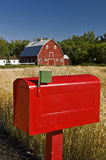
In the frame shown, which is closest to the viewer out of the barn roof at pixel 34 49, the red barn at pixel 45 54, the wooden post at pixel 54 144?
the wooden post at pixel 54 144

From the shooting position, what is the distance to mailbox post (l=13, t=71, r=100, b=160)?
1.22m

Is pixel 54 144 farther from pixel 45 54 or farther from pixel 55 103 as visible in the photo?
pixel 45 54

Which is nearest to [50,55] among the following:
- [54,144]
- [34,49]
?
[34,49]

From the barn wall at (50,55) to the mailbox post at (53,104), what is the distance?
34.8 meters

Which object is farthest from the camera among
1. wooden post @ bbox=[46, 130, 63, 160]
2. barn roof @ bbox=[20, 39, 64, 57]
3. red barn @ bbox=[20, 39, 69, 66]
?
barn roof @ bbox=[20, 39, 64, 57]

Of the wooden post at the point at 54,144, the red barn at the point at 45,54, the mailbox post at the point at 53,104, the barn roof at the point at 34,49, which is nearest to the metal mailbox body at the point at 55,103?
the mailbox post at the point at 53,104

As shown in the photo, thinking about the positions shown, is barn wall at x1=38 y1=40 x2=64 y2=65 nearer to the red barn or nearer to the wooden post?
the red barn

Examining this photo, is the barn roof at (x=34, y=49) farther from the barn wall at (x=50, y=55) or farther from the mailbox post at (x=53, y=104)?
the mailbox post at (x=53, y=104)

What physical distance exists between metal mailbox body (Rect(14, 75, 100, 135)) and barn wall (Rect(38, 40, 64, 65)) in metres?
34.8

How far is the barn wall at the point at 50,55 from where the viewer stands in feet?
120

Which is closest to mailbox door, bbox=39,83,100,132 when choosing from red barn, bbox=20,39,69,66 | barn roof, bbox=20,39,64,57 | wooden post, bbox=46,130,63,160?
wooden post, bbox=46,130,63,160

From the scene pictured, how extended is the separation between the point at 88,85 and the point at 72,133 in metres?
0.86

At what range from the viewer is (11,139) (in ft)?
9.48

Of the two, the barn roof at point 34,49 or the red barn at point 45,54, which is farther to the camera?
the barn roof at point 34,49
